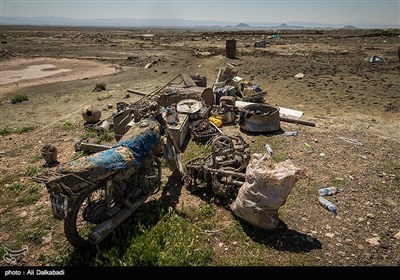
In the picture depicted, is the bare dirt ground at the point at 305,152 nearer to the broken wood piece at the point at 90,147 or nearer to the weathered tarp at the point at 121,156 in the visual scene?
the broken wood piece at the point at 90,147

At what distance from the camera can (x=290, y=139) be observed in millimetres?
8352

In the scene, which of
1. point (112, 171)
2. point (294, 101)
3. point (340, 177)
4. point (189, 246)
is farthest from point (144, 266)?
point (294, 101)

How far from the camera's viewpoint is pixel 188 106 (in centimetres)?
920

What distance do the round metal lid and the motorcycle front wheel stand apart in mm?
4540

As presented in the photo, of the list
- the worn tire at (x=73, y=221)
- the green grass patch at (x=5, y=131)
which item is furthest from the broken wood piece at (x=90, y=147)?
the green grass patch at (x=5, y=131)

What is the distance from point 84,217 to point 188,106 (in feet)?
18.1

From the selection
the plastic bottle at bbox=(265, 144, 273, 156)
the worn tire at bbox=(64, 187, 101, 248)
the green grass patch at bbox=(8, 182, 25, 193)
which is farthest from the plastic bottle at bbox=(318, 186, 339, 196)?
the green grass patch at bbox=(8, 182, 25, 193)

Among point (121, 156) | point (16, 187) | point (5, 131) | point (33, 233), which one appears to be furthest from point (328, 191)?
point (5, 131)

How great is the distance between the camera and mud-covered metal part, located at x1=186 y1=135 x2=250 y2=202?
17.2 feet

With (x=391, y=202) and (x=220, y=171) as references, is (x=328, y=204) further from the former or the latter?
(x=220, y=171)

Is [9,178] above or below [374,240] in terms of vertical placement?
below

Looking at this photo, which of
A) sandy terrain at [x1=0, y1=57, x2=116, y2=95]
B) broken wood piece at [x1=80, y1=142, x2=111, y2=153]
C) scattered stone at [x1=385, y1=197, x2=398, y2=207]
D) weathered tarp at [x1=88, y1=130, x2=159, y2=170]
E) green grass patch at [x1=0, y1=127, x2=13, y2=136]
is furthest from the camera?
sandy terrain at [x1=0, y1=57, x2=116, y2=95]

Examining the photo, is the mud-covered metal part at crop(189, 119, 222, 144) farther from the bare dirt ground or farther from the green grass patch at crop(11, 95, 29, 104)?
the green grass patch at crop(11, 95, 29, 104)
